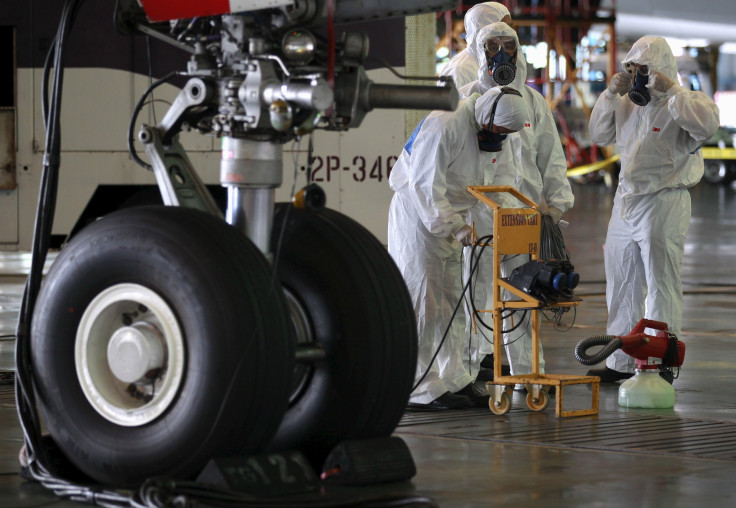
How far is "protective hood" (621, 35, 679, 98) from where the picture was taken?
770 centimetres

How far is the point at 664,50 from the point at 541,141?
934 millimetres

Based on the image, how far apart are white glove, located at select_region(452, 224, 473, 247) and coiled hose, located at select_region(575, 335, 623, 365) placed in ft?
2.60

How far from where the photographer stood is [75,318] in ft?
15.2

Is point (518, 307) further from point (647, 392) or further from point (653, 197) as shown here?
point (653, 197)

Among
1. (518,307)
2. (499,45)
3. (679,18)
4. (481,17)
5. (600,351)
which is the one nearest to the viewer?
(518,307)

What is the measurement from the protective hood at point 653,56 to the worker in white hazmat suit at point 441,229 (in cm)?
123

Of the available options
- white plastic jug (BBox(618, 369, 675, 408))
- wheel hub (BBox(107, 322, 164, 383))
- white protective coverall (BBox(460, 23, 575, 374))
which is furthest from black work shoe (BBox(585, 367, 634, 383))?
wheel hub (BBox(107, 322, 164, 383))

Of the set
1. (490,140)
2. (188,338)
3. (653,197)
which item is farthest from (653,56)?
(188,338)

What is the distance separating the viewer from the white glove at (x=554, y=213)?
7315mm

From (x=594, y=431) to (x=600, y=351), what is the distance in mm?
630

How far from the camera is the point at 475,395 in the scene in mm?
6926

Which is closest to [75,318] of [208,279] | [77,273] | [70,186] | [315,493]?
[77,273]

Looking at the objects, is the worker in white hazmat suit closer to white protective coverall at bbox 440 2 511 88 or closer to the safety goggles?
the safety goggles

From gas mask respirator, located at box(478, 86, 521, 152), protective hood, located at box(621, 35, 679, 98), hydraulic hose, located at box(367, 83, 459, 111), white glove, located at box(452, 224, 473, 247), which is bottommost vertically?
white glove, located at box(452, 224, 473, 247)
